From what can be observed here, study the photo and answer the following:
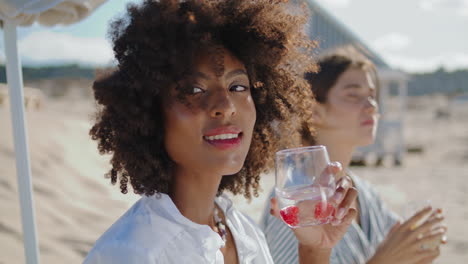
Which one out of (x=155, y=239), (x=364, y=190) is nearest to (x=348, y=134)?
(x=364, y=190)

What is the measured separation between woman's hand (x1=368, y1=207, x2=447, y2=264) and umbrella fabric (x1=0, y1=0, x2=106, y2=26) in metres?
1.89

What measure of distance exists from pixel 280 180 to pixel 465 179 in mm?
12152

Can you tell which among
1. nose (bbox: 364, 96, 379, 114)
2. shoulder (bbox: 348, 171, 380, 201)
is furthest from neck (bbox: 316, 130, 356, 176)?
nose (bbox: 364, 96, 379, 114)

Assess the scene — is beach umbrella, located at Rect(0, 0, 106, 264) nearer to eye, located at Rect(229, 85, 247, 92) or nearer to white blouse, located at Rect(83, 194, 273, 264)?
white blouse, located at Rect(83, 194, 273, 264)

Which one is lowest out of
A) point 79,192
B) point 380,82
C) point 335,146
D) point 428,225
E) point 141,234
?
point 79,192

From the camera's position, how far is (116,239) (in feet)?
4.77

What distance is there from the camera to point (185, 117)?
165cm

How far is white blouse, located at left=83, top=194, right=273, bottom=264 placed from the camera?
1418mm

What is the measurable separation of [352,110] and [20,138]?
6.32ft

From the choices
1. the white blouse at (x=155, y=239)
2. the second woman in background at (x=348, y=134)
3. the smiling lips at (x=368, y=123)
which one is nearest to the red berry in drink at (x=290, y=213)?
the white blouse at (x=155, y=239)

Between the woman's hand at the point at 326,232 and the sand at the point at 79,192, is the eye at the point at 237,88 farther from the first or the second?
the sand at the point at 79,192

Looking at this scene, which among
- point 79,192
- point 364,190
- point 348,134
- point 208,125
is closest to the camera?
point 208,125

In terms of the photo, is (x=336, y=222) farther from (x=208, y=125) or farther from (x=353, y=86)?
(x=353, y=86)

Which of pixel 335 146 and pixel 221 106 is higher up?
pixel 221 106
